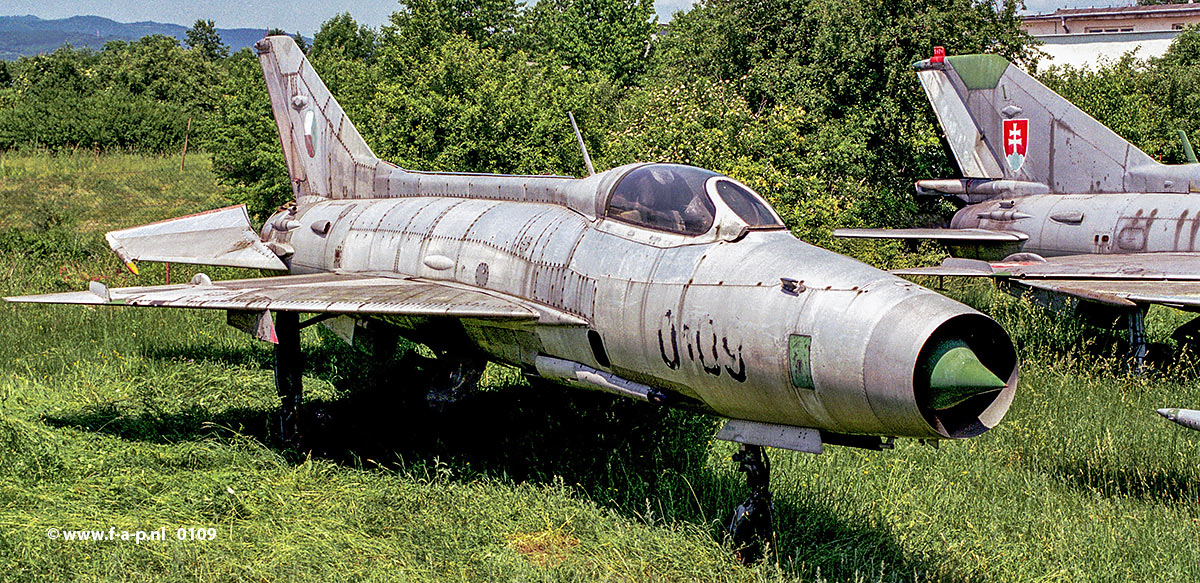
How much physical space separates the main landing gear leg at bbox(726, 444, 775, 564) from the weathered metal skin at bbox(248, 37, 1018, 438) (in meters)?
0.51

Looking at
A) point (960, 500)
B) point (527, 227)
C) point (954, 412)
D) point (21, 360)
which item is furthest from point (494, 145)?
point (954, 412)

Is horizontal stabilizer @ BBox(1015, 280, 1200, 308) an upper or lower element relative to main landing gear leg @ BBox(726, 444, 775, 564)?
upper

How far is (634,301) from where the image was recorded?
6.80 metres

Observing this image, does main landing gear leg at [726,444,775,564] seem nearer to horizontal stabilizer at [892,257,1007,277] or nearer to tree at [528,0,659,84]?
horizontal stabilizer at [892,257,1007,277]

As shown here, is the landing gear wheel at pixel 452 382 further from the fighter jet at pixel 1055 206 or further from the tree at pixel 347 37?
the tree at pixel 347 37

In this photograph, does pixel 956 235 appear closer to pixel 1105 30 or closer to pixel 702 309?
pixel 702 309

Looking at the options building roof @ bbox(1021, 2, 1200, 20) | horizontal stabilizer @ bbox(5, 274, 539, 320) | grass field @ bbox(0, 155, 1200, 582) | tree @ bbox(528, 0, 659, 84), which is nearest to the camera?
grass field @ bbox(0, 155, 1200, 582)

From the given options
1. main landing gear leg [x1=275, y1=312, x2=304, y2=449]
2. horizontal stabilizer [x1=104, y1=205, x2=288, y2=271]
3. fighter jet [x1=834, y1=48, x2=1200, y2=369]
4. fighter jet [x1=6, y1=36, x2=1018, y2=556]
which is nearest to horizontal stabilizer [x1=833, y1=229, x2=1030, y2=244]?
fighter jet [x1=834, y1=48, x2=1200, y2=369]

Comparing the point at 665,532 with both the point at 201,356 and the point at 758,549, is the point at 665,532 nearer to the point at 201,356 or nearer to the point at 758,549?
the point at 758,549

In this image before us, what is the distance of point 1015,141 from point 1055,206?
154 centimetres

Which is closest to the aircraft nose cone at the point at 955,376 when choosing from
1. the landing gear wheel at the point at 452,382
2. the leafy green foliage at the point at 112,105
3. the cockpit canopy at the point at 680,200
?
the cockpit canopy at the point at 680,200

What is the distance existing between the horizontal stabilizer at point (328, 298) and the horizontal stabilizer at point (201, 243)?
70.6 inches

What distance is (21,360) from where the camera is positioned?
39.5ft

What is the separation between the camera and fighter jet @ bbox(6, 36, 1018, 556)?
5.46m
